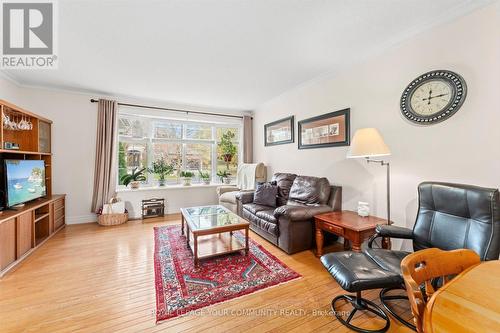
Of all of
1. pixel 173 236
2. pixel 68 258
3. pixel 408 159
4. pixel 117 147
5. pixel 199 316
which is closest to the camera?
pixel 199 316

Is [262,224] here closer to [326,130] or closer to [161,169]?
[326,130]

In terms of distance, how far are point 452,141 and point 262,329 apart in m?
2.29

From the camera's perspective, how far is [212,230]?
2.29 meters

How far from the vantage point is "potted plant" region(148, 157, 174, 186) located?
445 cm

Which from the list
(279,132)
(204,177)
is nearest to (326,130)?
(279,132)

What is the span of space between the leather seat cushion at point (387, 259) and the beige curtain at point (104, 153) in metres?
4.33

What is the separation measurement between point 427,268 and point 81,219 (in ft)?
16.4

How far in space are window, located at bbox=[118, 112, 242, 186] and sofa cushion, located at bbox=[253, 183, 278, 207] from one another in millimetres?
1870

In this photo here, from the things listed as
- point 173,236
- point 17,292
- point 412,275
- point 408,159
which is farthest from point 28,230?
point 408,159

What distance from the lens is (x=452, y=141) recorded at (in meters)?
1.85

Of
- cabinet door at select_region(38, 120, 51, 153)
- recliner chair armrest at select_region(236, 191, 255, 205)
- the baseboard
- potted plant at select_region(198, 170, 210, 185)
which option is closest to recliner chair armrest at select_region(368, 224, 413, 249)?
recliner chair armrest at select_region(236, 191, 255, 205)

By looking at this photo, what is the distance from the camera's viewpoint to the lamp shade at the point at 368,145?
2.01 metres

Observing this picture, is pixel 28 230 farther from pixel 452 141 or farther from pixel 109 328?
pixel 452 141

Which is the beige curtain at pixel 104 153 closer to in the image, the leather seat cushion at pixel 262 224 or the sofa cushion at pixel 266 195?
the leather seat cushion at pixel 262 224
